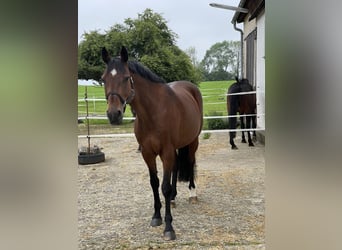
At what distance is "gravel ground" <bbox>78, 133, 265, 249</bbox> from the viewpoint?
204cm

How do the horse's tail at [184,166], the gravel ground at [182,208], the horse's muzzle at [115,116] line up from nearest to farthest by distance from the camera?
the horse's muzzle at [115,116] < the gravel ground at [182,208] < the horse's tail at [184,166]

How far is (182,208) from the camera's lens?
2.68 m

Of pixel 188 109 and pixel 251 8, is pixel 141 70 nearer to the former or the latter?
pixel 188 109

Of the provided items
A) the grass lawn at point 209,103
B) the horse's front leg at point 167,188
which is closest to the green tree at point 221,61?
the grass lawn at point 209,103

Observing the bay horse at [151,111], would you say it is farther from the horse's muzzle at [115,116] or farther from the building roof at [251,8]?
the building roof at [251,8]

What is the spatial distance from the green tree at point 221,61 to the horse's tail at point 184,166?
4686 mm

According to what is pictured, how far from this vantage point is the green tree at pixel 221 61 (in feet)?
23.9

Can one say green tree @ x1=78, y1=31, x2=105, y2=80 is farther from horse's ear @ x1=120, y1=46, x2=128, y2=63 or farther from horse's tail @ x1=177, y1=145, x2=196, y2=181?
horse's ear @ x1=120, y1=46, x2=128, y2=63

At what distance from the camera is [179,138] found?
2414 mm

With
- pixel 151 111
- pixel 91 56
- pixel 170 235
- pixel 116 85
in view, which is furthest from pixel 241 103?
pixel 116 85

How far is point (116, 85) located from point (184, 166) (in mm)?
1240
